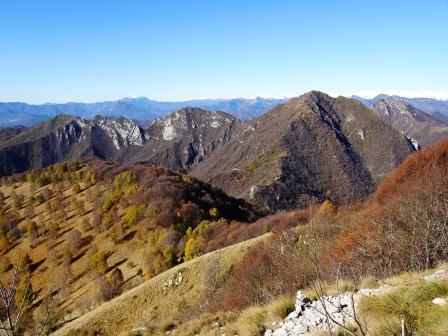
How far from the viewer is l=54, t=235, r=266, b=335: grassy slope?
118 feet

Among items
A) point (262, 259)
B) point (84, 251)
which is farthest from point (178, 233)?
point (262, 259)

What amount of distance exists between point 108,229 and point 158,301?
55.8m

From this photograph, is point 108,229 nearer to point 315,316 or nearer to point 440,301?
point 315,316

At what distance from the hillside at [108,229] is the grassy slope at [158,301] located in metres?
14.4

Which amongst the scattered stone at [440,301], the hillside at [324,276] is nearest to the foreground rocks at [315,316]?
the hillside at [324,276]

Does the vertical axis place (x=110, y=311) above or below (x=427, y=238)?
below

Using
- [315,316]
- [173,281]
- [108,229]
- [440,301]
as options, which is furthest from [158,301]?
[108,229]

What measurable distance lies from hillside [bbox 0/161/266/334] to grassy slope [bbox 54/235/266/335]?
14391mm

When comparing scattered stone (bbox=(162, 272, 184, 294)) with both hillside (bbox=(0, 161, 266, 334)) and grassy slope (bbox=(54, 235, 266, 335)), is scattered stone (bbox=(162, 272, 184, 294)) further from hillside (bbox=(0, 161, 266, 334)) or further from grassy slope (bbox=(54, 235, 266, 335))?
hillside (bbox=(0, 161, 266, 334))

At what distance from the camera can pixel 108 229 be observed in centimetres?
9062

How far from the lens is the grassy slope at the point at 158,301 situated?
1414 inches

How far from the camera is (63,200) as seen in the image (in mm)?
119750

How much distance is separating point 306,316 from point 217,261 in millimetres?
30712

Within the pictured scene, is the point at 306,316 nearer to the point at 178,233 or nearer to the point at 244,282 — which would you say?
the point at 244,282
